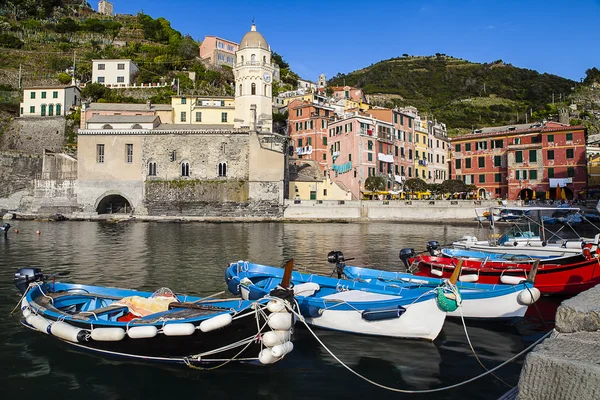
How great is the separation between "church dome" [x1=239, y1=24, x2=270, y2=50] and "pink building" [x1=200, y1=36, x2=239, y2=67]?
27.3 meters

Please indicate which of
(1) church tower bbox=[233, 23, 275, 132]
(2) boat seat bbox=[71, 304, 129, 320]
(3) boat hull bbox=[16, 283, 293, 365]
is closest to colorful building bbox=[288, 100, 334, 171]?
(1) church tower bbox=[233, 23, 275, 132]

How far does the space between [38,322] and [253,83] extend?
49.3m

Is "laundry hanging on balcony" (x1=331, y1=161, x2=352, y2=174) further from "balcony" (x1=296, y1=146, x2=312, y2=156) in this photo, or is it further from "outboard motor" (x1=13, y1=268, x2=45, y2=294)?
"outboard motor" (x1=13, y1=268, x2=45, y2=294)

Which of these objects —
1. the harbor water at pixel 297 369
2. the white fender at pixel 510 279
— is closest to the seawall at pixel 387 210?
the harbor water at pixel 297 369

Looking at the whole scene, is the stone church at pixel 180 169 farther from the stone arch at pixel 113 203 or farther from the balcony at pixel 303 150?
the balcony at pixel 303 150

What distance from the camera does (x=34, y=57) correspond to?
7644cm

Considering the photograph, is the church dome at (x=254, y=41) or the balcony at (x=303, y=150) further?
the balcony at (x=303, y=150)

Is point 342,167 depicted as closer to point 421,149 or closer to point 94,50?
point 421,149

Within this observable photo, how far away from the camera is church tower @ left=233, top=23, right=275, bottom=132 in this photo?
5416 centimetres

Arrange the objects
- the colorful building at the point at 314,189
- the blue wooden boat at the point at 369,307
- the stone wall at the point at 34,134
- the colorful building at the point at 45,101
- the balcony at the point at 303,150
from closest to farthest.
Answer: the blue wooden boat at the point at 369,307, the colorful building at the point at 314,189, the stone wall at the point at 34,134, the balcony at the point at 303,150, the colorful building at the point at 45,101

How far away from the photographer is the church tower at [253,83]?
5416cm

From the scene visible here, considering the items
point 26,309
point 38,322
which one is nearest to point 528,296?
point 38,322

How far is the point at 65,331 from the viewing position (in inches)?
311

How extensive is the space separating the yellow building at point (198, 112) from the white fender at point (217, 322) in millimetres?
54517
